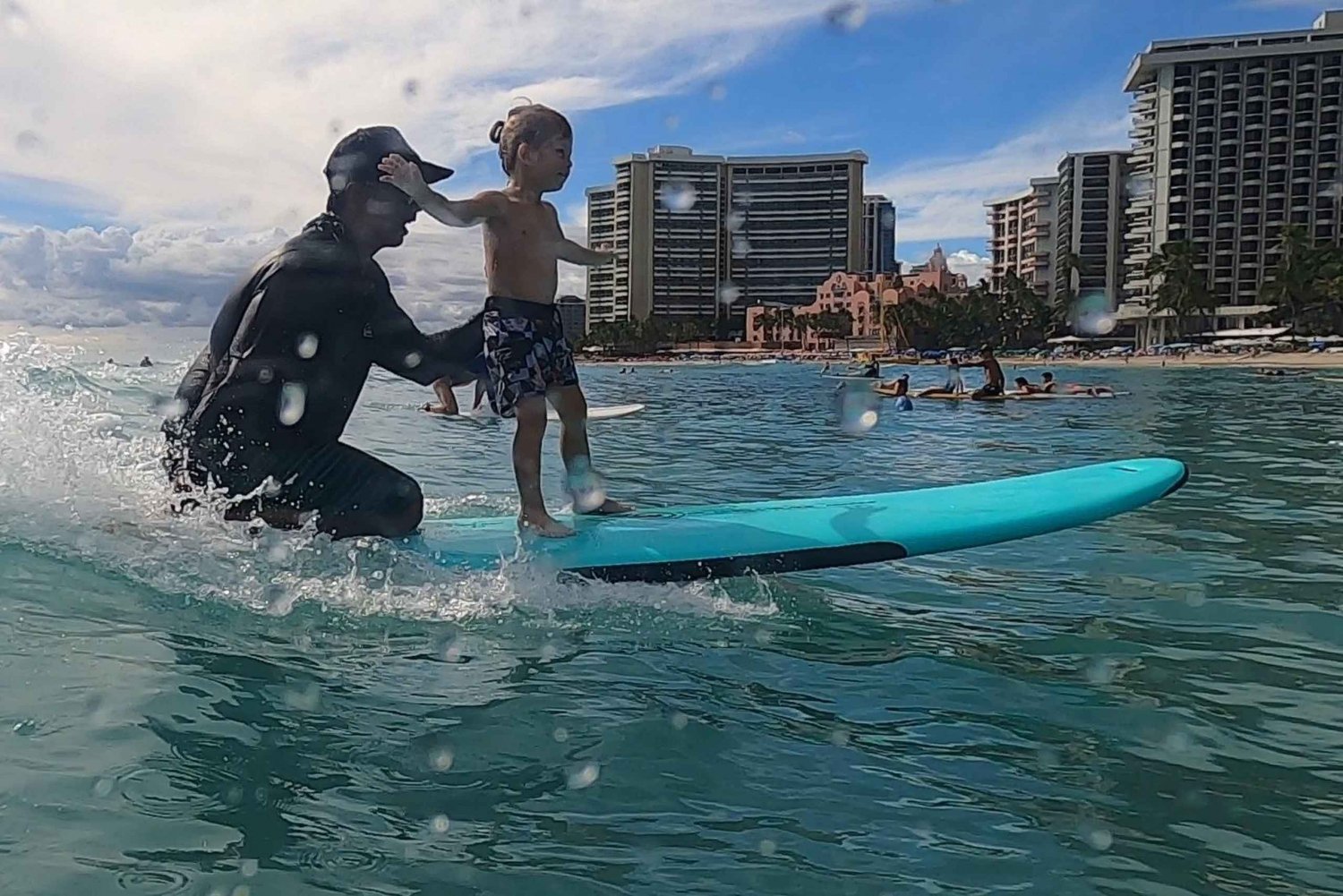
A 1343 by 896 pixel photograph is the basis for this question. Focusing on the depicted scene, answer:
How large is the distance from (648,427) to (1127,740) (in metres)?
14.3

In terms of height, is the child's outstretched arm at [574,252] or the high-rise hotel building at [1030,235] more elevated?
the high-rise hotel building at [1030,235]

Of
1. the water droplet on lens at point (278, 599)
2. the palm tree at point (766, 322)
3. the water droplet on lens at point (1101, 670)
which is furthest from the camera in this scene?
the palm tree at point (766, 322)

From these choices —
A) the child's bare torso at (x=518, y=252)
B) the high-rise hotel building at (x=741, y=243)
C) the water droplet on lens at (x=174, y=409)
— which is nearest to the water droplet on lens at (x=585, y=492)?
the child's bare torso at (x=518, y=252)

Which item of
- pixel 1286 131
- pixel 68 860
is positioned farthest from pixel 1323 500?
pixel 1286 131

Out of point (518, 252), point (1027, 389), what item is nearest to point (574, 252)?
point (518, 252)

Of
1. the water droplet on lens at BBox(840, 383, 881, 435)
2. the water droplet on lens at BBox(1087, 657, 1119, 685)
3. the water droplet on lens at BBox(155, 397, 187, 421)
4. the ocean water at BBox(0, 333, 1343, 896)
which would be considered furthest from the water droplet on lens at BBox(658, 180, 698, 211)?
the water droplet on lens at BBox(1087, 657, 1119, 685)

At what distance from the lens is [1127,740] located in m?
2.86

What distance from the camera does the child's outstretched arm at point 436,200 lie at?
4.07 m

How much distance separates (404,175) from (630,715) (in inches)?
90.6

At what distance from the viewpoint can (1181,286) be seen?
264ft

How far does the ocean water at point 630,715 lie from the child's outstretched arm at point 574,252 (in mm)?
1403

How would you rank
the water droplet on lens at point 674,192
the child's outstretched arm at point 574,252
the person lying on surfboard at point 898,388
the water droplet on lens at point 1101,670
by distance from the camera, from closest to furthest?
the water droplet on lens at point 1101,670 < the child's outstretched arm at point 574,252 < the person lying on surfboard at point 898,388 < the water droplet on lens at point 674,192

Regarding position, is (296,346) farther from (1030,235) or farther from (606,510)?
(1030,235)

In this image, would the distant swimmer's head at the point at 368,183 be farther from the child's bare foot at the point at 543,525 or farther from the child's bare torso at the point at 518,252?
the child's bare foot at the point at 543,525
